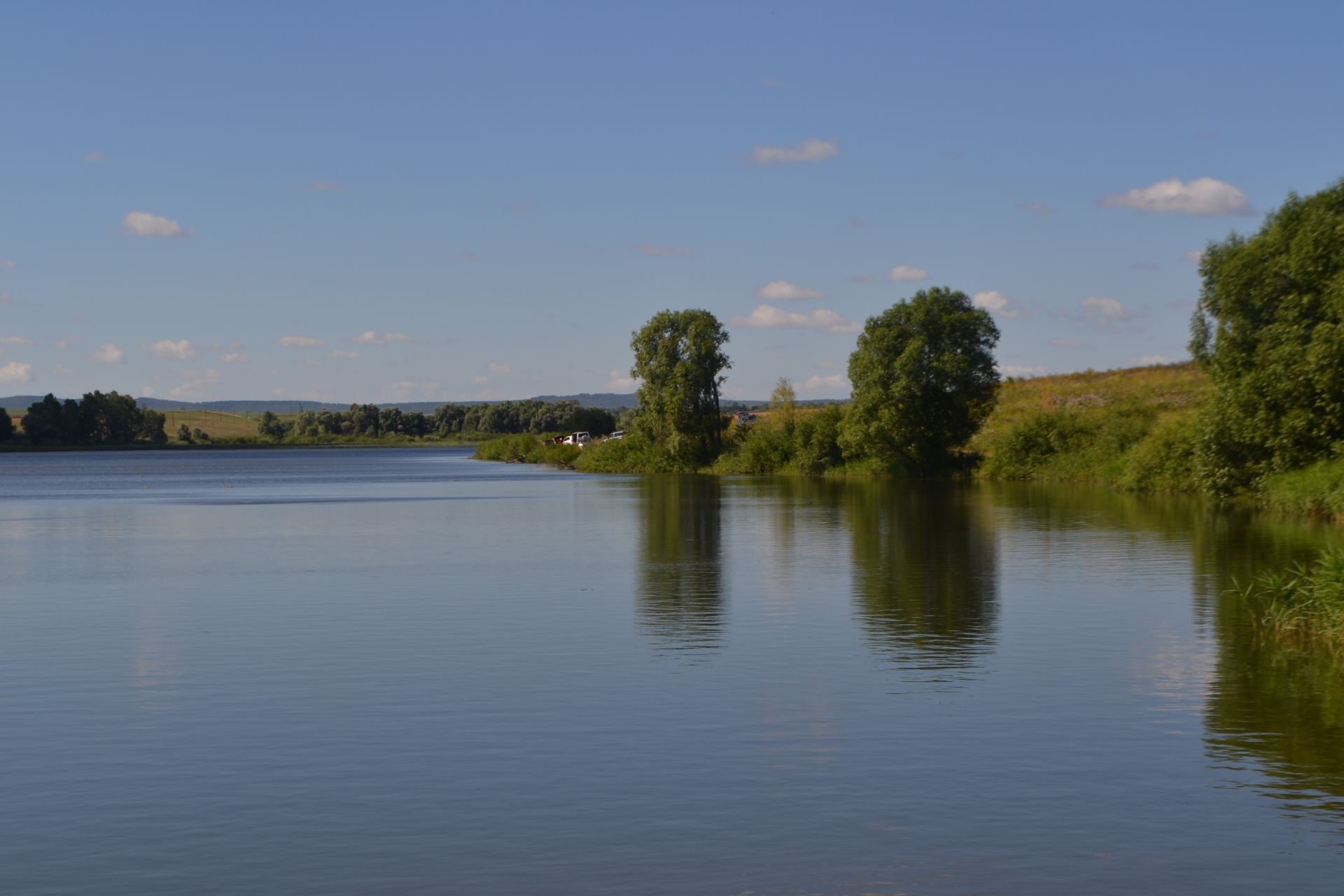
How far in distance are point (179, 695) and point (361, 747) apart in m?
4.64

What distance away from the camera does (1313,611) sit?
23188 mm

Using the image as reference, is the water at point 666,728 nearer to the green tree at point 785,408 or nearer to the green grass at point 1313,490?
the green grass at point 1313,490

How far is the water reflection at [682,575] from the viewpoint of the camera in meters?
24.8

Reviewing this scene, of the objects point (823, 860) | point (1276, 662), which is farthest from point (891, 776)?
point (1276, 662)

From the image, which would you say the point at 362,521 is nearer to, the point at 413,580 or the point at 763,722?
the point at 413,580

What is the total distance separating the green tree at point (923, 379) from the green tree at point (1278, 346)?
3883 centimetres

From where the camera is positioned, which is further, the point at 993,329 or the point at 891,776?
the point at 993,329

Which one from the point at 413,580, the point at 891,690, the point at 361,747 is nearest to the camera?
the point at 361,747

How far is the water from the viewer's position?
465 inches

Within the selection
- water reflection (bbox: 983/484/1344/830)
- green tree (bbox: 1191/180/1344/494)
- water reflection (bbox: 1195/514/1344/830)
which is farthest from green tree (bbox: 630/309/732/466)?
water reflection (bbox: 1195/514/1344/830)

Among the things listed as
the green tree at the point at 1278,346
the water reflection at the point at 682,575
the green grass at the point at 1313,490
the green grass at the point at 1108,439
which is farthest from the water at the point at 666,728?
the green grass at the point at 1108,439

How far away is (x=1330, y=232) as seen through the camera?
48250 mm

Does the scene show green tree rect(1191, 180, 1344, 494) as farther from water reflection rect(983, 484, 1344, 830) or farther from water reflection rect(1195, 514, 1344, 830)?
water reflection rect(1195, 514, 1344, 830)

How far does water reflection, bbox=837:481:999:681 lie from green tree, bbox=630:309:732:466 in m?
56.2
